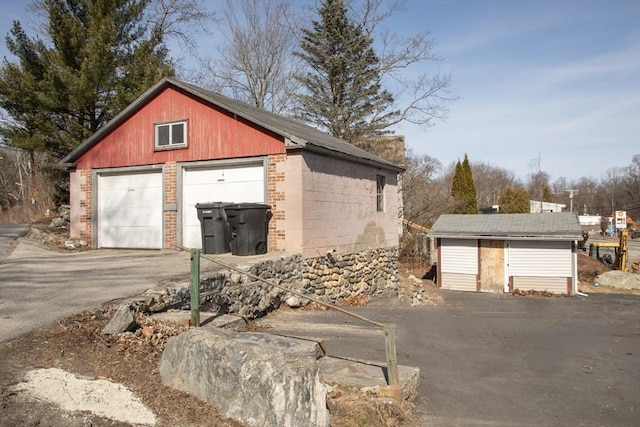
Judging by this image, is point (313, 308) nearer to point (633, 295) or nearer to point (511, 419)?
point (511, 419)

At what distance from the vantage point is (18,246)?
44.8 ft

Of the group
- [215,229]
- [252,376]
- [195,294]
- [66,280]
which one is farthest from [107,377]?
[215,229]

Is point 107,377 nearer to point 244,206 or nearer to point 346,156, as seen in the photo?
point 244,206

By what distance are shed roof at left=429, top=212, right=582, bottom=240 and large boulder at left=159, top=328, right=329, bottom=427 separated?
17.1 metres

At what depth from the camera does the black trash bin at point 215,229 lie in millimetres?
11430

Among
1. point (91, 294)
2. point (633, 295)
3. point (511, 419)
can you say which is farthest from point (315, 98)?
point (511, 419)

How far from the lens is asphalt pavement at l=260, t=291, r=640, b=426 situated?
18.7ft

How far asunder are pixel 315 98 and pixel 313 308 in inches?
805

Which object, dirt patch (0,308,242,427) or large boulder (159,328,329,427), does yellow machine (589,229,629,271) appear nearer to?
large boulder (159,328,329,427)

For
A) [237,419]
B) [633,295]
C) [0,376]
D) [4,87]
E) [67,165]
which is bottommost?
[633,295]

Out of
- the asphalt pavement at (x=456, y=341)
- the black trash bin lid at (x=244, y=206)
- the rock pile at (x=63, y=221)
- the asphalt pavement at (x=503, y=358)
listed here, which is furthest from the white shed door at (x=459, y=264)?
the rock pile at (x=63, y=221)

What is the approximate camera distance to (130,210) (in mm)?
14078

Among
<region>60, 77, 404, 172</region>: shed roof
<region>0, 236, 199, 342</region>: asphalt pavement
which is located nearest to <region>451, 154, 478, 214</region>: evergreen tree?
<region>60, 77, 404, 172</region>: shed roof

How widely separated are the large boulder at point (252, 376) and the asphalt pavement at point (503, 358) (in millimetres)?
1750
